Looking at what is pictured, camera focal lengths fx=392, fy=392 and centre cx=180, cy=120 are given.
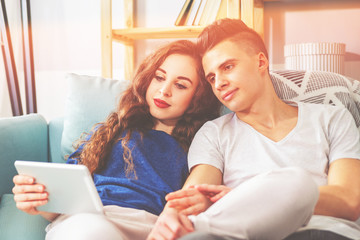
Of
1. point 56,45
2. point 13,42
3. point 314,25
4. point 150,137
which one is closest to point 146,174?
point 150,137

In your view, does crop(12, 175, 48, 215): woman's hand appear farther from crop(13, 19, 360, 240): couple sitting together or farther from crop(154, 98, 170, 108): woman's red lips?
crop(154, 98, 170, 108): woman's red lips

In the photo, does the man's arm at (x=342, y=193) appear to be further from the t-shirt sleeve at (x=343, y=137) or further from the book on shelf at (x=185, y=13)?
the book on shelf at (x=185, y=13)

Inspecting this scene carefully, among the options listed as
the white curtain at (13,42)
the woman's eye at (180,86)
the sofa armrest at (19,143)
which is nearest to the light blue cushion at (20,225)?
the sofa armrest at (19,143)

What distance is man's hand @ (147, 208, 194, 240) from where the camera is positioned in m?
0.73

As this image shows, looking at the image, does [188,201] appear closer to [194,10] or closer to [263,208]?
[263,208]

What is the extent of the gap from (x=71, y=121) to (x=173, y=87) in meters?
Result: 0.43

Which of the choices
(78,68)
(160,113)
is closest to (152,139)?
(160,113)

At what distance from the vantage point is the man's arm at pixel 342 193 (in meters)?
0.90

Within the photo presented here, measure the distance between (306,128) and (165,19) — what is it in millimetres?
1237

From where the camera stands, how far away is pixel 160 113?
4.12 feet

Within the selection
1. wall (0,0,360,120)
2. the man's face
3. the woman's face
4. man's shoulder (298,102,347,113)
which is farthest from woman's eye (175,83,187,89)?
wall (0,0,360,120)

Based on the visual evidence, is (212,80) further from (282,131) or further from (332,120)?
(332,120)

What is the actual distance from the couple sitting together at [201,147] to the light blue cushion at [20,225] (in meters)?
0.08

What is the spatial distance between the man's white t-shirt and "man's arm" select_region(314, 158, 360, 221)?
4 centimetres
